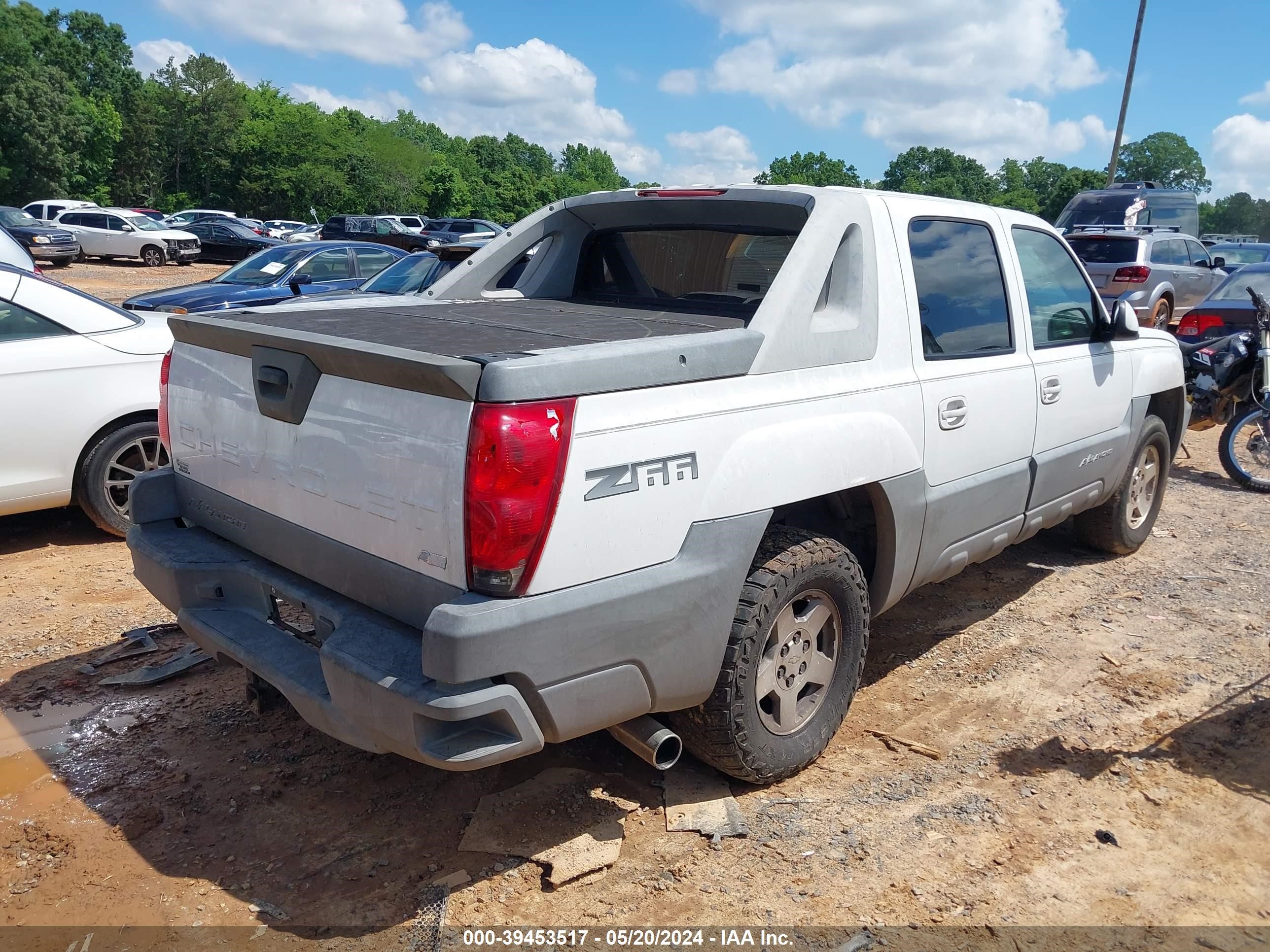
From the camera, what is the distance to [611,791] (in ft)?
11.2

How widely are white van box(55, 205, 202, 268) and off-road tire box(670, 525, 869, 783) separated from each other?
30.8 m

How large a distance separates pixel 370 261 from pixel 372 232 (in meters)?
23.6

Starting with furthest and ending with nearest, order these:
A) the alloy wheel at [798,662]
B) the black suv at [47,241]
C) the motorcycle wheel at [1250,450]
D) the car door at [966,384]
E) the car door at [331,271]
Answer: the black suv at [47,241] → the car door at [331,271] → the motorcycle wheel at [1250,450] → the car door at [966,384] → the alloy wheel at [798,662]

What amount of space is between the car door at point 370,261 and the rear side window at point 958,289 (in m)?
9.84

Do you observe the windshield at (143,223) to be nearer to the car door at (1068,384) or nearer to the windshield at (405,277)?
the windshield at (405,277)

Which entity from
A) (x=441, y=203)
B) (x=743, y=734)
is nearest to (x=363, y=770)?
(x=743, y=734)

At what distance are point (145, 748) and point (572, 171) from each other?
137190mm

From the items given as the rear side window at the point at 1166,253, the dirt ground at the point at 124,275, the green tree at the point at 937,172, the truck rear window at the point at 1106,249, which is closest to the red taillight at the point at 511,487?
the truck rear window at the point at 1106,249

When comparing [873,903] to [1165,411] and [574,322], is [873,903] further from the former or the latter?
[1165,411]

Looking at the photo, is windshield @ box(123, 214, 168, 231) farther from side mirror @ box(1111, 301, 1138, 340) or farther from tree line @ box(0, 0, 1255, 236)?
side mirror @ box(1111, 301, 1138, 340)

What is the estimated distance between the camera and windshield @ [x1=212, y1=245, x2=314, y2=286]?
12164mm

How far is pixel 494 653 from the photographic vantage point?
7.93 ft

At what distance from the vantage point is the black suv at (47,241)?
26438 millimetres

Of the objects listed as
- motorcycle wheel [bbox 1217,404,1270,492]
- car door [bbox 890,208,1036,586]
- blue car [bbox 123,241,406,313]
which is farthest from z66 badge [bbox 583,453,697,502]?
blue car [bbox 123,241,406,313]
